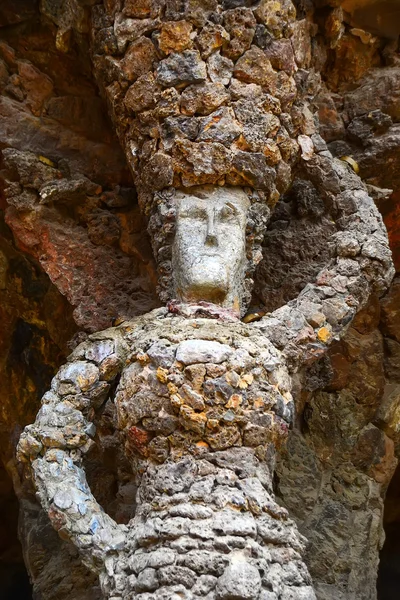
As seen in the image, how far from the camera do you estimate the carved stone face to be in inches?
104

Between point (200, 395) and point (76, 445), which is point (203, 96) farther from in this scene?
point (76, 445)

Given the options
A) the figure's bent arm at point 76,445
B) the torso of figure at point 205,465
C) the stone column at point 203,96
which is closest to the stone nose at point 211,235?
the stone column at point 203,96

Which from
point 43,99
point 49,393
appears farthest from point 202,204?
point 43,99

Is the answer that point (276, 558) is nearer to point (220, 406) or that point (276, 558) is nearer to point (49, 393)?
point (220, 406)

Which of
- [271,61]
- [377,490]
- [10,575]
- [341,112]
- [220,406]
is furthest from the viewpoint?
[10,575]

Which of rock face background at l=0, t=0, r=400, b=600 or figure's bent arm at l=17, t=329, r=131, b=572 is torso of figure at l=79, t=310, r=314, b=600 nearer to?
figure's bent arm at l=17, t=329, r=131, b=572

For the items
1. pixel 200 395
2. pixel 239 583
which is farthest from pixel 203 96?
pixel 239 583

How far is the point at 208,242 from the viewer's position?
2.69 meters

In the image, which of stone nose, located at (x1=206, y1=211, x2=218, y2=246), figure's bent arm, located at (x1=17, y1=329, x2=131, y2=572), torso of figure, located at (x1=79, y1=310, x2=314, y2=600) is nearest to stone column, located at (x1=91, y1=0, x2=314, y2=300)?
stone nose, located at (x1=206, y1=211, x2=218, y2=246)

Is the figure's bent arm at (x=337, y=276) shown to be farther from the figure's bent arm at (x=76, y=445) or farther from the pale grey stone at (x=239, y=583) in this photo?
the pale grey stone at (x=239, y=583)

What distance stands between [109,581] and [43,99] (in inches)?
78.7

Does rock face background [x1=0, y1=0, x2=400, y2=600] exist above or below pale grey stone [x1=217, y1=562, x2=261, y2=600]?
above

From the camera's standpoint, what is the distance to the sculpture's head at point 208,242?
8.73 feet

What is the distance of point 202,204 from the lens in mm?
2783
